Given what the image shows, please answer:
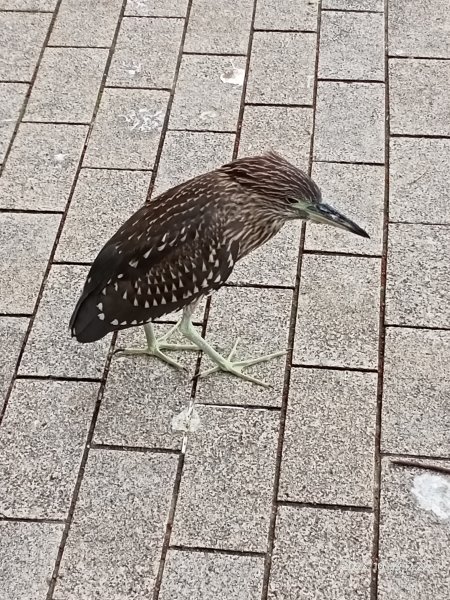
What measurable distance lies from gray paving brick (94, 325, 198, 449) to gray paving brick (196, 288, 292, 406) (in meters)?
0.12

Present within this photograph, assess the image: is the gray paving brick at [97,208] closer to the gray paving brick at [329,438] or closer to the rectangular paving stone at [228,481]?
the rectangular paving stone at [228,481]

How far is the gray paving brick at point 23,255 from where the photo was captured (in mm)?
5195

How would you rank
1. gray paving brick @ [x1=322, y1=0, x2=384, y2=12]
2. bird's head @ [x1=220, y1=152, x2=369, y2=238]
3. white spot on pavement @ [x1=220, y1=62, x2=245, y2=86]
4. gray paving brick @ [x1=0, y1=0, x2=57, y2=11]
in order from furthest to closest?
gray paving brick @ [x1=0, y1=0, x2=57, y2=11] → gray paving brick @ [x1=322, y1=0, x2=384, y2=12] → white spot on pavement @ [x1=220, y1=62, x2=245, y2=86] → bird's head @ [x1=220, y1=152, x2=369, y2=238]

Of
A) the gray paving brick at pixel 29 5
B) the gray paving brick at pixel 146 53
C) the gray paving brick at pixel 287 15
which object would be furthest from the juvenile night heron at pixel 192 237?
the gray paving brick at pixel 29 5

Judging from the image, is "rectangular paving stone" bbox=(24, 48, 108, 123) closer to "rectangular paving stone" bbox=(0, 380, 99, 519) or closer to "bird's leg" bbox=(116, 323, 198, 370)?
"bird's leg" bbox=(116, 323, 198, 370)

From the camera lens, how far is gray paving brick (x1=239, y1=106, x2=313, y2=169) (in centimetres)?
593

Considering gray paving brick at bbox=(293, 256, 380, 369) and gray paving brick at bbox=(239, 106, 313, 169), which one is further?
gray paving brick at bbox=(239, 106, 313, 169)

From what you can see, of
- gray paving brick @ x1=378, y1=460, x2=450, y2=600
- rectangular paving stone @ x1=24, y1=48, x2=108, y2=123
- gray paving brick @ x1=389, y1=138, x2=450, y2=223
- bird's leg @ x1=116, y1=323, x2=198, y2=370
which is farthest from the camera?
rectangular paving stone @ x1=24, y1=48, x2=108, y2=123

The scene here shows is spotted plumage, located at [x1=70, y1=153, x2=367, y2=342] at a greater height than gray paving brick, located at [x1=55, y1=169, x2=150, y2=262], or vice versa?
spotted plumage, located at [x1=70, y1=153, x2=367, y2=342]

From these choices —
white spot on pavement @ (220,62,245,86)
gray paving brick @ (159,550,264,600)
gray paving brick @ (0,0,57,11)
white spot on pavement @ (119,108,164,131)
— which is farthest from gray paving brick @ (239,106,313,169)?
gray paving brick @ (159,550,264,600)

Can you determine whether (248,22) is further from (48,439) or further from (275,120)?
(48,439)

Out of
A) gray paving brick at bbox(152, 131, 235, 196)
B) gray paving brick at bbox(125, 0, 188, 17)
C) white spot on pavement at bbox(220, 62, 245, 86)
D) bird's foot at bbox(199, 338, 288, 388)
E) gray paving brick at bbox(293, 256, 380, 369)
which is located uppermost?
gray paving brick at bbox(125, 0, 188, 17)

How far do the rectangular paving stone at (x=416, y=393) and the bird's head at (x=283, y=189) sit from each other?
789 mm

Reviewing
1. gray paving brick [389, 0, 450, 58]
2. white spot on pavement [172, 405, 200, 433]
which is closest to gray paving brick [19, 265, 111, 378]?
white spot on pavement [172, 405, 200, 433]
